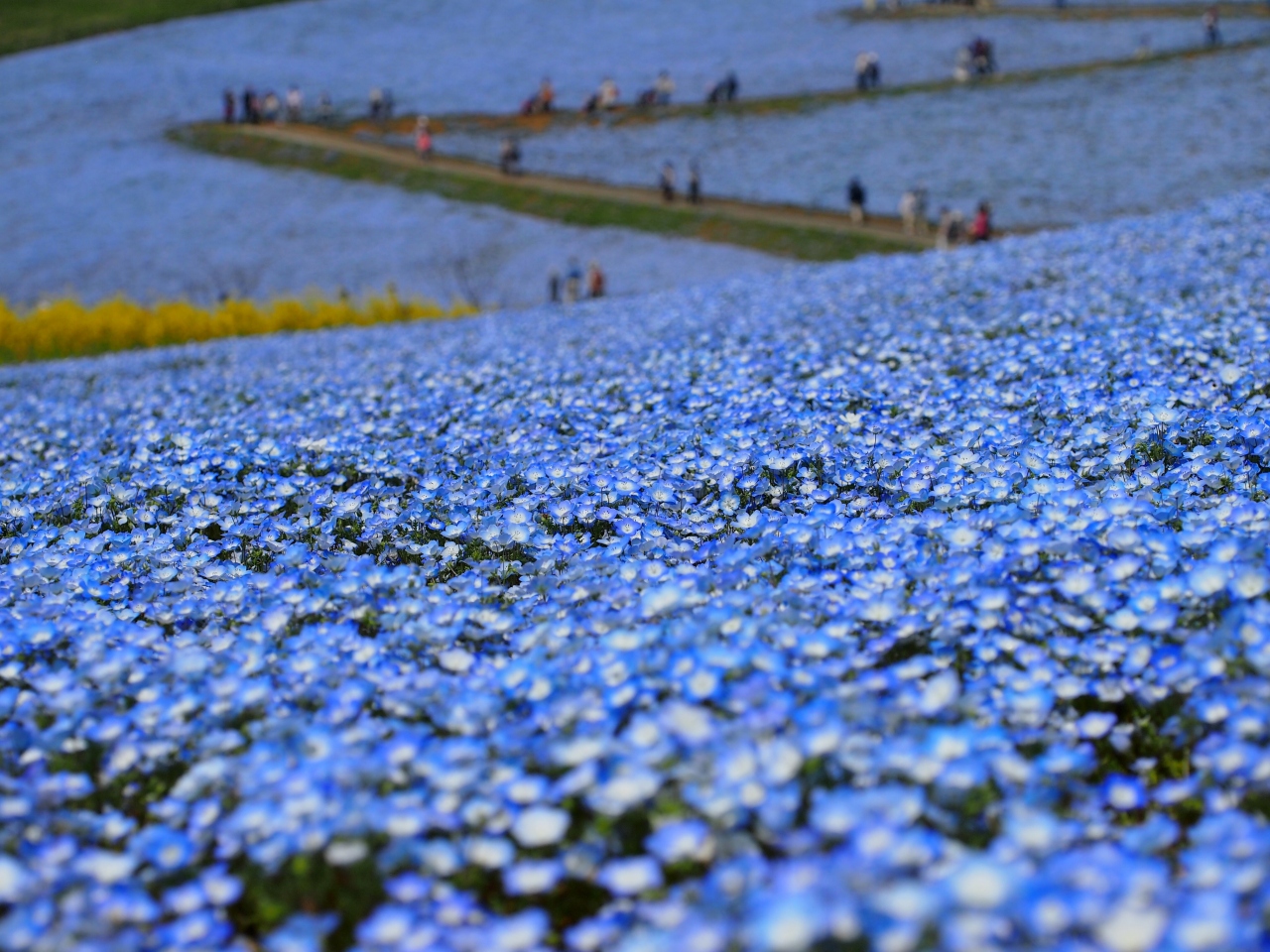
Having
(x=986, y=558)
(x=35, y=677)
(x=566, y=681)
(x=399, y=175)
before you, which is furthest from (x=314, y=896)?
(x=399, y=175)

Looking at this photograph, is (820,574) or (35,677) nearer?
(35,677)

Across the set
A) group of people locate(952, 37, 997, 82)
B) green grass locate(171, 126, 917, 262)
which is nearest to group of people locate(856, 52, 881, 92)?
group of people locate(952, 37, 997, 82)

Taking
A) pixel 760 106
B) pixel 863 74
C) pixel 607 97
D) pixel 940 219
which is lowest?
pixel 940 219

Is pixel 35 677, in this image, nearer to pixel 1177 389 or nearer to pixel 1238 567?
pixel 1238 567

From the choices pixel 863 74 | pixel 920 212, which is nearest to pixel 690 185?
pixel 920 212

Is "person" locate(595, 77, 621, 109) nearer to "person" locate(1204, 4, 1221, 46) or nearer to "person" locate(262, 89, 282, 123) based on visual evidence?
"person" locate(262, 89, 282, 123)

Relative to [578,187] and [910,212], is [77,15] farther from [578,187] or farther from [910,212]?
[910,212]
